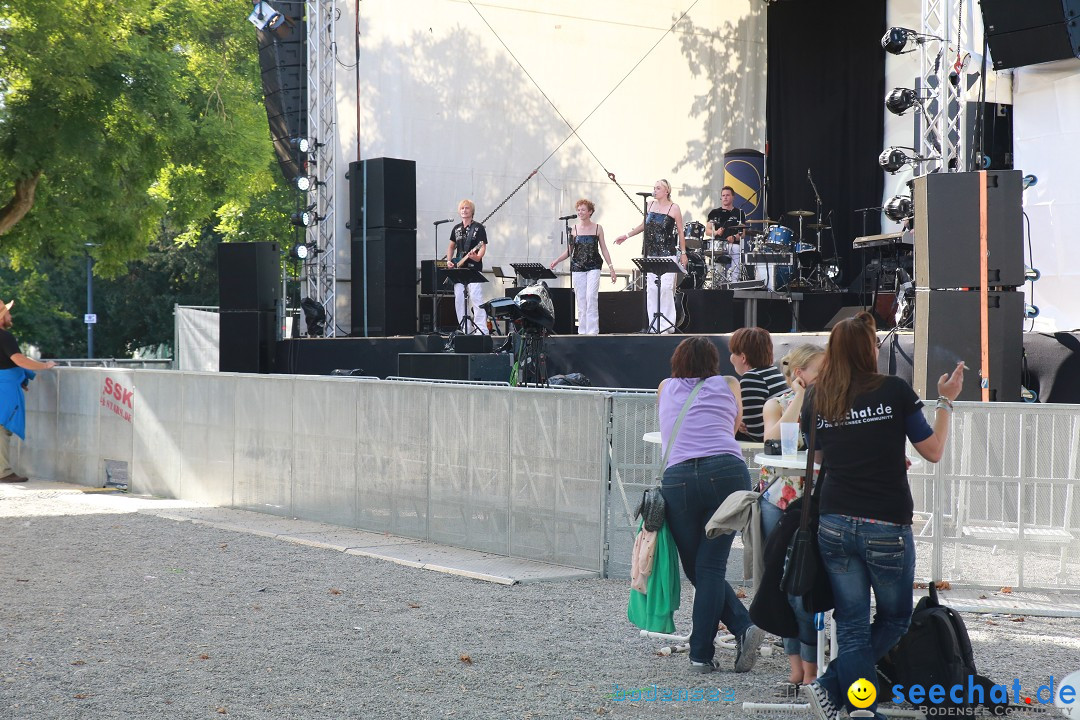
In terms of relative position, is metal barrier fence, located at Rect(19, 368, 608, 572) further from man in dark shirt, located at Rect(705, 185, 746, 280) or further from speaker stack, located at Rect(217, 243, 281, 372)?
man in dark shirt, located at Rect(705, 185, 746, 280)

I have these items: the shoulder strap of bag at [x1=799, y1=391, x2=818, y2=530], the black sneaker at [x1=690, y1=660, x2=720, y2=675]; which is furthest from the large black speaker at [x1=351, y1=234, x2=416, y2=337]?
the shoulder strap of bag at [x1=799, y1=391, x2=818, y2=530]

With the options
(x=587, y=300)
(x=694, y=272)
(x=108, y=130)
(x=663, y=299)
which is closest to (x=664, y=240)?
(x=663, y=299)

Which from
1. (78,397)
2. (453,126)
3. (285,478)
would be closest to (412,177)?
(453,126)

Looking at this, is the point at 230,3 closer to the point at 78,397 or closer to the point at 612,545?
the point at 78,397

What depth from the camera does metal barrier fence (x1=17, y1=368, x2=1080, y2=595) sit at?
694 cm

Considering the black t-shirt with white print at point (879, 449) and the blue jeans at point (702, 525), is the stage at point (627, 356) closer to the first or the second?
the blue jeans at point (702, 525)

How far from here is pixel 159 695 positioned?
4.82 metres

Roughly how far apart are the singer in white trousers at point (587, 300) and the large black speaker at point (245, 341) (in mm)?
4284

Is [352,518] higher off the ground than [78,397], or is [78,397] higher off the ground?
[78,397]

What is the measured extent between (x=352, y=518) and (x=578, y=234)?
5.66 meters

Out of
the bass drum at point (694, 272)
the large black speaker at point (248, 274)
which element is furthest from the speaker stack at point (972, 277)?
the large black speaker at point (248, 274)

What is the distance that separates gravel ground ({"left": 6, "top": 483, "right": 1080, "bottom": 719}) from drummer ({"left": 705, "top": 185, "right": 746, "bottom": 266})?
31.6ft

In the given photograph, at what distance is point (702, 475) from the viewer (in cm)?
518

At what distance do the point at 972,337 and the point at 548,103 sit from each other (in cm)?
1192
